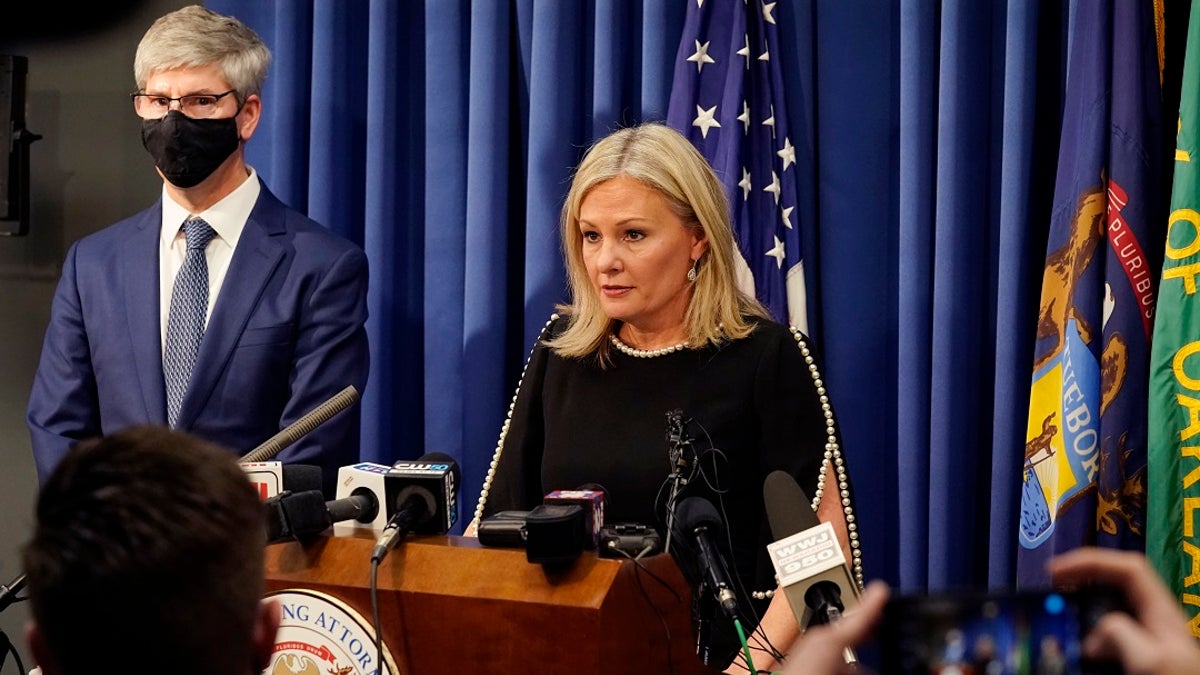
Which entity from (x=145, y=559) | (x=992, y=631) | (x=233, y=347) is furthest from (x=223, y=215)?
(x=992, y=631)

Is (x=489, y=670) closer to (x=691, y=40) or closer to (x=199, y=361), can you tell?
(x=199, y=361)

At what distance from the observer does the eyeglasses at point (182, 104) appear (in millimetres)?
3318

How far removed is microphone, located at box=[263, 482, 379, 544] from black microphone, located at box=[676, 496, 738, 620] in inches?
18.2

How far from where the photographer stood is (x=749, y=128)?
140 inches

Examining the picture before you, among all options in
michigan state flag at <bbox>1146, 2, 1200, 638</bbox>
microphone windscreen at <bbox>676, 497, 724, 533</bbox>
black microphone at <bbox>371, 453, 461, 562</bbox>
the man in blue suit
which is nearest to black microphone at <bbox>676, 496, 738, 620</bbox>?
microphone windscreen at <bbox>676, 497, 724, 533</bbox>

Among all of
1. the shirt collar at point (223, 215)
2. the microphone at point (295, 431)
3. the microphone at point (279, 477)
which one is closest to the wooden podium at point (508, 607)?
the microphone at point (279, 477)

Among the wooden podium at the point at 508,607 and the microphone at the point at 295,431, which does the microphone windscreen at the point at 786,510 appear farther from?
the microphone at the point at 295,431

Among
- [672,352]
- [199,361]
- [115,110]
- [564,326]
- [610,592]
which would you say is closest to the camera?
[610,592]

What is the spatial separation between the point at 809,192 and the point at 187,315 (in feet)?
5.30

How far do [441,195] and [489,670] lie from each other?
2.43 m

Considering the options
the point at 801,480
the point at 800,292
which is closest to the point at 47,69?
the point at 800,292

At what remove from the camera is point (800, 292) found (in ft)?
11.5

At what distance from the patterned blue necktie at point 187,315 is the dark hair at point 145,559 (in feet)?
7.67

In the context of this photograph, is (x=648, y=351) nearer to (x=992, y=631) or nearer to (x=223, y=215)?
(x=223, y=215)
